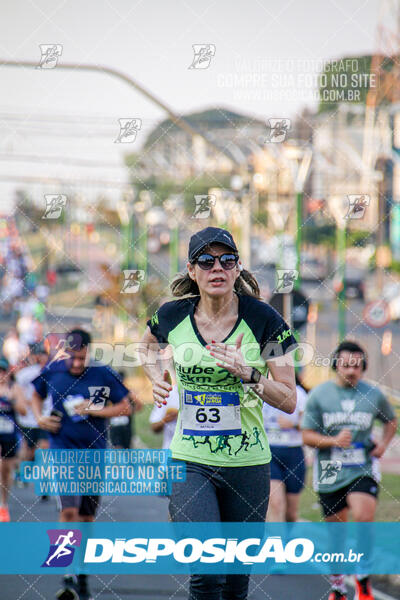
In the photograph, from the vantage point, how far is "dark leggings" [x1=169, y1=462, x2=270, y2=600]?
159 inches

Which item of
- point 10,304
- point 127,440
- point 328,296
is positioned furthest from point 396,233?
point 127,440

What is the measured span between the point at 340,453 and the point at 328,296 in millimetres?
40713

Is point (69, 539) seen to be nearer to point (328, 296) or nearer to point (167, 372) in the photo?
point (167, 372)

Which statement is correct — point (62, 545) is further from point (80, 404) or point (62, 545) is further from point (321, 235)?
point (321, 235)

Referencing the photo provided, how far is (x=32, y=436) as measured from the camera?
10.8 metres

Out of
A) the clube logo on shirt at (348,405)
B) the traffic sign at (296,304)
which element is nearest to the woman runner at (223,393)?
the clube logo on shirt at (348,405)

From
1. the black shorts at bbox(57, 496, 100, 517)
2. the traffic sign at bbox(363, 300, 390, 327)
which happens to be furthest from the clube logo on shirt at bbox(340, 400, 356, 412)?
the traffic sign at bbox(363, 300, 390, 327)

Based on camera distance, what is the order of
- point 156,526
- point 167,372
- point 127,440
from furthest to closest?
point 127,440
point 156,526
point 167,372

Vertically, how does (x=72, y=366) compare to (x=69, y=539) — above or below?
above

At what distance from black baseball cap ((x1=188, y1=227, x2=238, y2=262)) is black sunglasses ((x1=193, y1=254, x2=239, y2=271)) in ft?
0.10

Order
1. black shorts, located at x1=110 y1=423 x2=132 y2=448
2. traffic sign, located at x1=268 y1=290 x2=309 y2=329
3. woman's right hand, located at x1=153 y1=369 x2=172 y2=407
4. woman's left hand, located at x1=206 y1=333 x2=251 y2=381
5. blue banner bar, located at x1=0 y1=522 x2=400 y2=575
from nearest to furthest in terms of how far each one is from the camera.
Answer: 1. woman's left hand, located at x1=206 y1=333 x2=251 y2=381
2. woman's right hand, located at x1=153 y1=369 x2=172 y2=407
3. blue banner bar, located at x1=0 y1=522 x2=400 y2=575
4. traffic sign, located at x1=268 y1=290 x2=309 y2=329
5. black shorts, located at x1=110 y1=423 x2=132 y2=448

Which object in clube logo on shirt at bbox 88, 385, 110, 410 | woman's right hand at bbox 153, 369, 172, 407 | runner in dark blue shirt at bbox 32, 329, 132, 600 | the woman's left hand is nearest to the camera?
the woman's left hand

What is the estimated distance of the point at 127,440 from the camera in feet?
33.9

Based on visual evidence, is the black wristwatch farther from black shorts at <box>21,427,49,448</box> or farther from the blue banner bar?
black shorts at <box>21,427,49,448</box>
